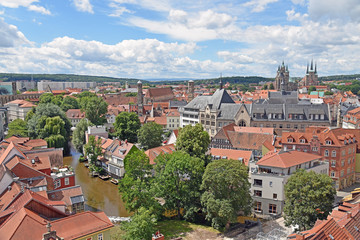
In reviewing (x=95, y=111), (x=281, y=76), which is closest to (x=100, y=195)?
(x=95, y=111)

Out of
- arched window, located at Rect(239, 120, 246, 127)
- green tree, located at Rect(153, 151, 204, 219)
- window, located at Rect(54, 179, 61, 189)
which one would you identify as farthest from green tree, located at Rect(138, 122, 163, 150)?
→ window, located at Rect(54, 179, 61, 189)

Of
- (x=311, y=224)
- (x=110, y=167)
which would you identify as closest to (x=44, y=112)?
(x=110, y=167)

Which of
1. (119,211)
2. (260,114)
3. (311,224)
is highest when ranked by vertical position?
(260,114)

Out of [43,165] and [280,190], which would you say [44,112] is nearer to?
[43,165]

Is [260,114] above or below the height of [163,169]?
above

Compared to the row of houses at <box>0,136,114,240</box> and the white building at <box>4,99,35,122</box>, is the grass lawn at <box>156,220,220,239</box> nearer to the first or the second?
the row of houses at <box>0,136,114,240</box>

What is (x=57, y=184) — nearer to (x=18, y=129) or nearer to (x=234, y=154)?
(x=234, y=154)

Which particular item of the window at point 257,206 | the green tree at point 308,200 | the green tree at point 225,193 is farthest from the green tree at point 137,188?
the green tree at point 308,200

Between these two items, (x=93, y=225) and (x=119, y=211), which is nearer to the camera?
(x=93, y=225)
